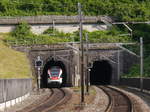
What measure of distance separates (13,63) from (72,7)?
41150 mm

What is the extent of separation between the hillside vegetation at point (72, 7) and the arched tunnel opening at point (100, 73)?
12249 millimetres

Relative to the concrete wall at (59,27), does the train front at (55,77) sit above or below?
below

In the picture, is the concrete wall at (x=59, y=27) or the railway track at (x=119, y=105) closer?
the railway track at (x=119, y=105)

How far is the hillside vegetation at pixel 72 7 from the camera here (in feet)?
327

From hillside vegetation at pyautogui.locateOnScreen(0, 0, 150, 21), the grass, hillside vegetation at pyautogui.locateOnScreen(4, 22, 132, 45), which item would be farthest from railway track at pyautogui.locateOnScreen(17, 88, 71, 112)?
hillside vegetation at pyautogui.locateOnScreen(0, 0, 150, 21)

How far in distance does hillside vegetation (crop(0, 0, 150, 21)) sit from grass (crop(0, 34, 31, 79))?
2791 centimetres

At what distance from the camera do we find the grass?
2498 inches

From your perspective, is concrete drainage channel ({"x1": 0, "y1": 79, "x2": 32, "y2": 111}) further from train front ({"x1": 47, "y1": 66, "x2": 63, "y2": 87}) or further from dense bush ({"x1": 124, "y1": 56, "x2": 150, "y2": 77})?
dense bush ({"x1": 124, "y1": 56, "x2": 150, "y2": 77})

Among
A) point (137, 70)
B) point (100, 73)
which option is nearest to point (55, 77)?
point (137, 70)

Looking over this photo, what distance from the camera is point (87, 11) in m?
108

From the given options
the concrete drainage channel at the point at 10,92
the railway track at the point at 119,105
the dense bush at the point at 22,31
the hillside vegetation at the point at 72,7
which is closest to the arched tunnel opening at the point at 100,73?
the hillside vegetation at the point at 72,7

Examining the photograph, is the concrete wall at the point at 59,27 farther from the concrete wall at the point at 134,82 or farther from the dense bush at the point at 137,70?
the concrete wall at the point at 134,82

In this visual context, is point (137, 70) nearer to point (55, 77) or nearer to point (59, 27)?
point (55, 77)

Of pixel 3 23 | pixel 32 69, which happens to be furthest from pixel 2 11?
pixel 32 69
